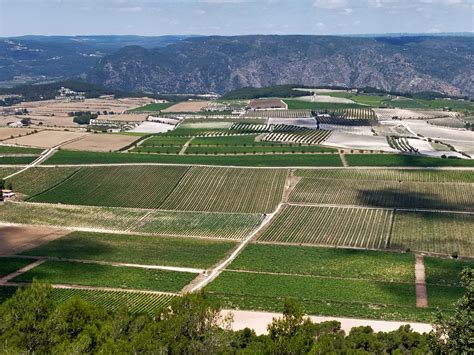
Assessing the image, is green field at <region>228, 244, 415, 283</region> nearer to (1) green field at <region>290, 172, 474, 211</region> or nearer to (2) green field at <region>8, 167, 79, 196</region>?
(1) green field at <region>290, 172, 474, 211</region>

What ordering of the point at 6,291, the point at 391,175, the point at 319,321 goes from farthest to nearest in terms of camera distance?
the point at 391,175 → the point at 6,291 → the point at 319,321

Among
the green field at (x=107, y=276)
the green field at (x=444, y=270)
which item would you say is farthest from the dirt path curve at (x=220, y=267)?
the green field at (x=444, y=270)

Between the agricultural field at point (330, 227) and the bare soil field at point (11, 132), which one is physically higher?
the agricultural field at point (330, 227)

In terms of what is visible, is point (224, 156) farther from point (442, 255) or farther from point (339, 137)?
point (442, 255)

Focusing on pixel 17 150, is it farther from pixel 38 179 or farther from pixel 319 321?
pixel 319 321

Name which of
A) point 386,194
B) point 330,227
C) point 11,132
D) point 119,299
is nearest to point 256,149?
point 386,194

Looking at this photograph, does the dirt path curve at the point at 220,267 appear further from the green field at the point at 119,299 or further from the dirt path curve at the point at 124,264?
the green field at the point at 119,299

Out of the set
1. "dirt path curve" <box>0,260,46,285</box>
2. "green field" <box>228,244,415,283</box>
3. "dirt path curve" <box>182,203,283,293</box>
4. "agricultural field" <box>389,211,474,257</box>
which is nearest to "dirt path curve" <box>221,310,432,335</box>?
"dirt path curve" <box>182,203,283,293</box>
